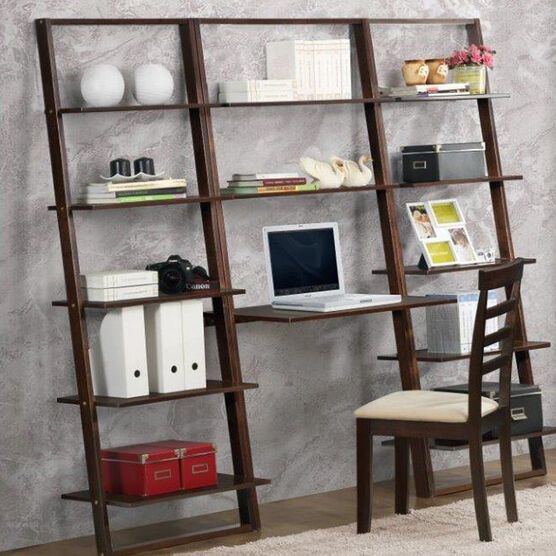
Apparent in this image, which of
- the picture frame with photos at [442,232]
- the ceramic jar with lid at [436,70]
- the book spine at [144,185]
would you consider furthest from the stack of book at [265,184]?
the ceramic jar with lid at [436,70]

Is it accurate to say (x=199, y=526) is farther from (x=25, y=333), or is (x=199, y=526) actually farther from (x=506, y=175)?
(x=506, y=175)

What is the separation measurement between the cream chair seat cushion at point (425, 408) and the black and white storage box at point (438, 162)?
42.4 inches

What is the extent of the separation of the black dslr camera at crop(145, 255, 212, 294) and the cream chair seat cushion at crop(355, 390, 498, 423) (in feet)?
2.37

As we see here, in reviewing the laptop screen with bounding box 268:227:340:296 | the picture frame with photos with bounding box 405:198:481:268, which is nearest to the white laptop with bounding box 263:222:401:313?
the laptop screen with bounding box 268:227:340:296

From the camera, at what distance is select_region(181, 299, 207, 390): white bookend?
15.3 feet

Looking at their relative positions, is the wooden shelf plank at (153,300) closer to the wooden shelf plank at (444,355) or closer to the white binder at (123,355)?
the white binder at (123,355)

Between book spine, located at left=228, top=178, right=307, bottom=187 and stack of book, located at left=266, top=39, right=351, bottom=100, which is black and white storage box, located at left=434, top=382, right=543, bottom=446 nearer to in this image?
book spine, located at left=228, top=178, right=307, bottom=187

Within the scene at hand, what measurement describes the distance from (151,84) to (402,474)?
5.43ft

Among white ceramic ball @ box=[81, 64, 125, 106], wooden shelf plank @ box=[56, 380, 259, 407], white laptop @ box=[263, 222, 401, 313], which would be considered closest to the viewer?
wooden shelf plank @ box=[56, 380, 259, 407]

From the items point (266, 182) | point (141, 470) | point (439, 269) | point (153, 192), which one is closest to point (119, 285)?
point (153, 192)

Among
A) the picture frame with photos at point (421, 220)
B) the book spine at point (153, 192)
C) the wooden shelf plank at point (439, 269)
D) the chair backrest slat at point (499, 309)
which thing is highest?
the book spine at point (153, 192)

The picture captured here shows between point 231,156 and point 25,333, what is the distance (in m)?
1.05

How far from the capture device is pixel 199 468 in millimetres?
4691

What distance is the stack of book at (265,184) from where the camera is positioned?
16.0 ft
